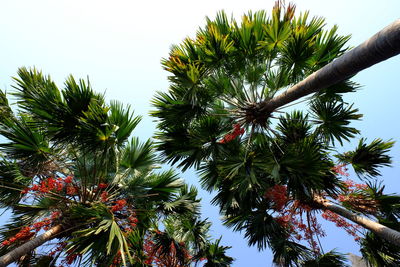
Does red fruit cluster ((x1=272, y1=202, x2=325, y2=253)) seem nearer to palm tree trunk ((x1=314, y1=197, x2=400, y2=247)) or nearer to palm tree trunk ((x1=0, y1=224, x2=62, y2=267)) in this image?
palm tree trunk ((x1=314, y1=197, x2=400, y2=247))

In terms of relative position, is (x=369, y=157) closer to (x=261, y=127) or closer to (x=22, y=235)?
(x=261, y=127)

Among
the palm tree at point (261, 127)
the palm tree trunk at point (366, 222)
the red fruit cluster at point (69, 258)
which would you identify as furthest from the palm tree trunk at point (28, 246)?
the palm tree trunk at point (366, 222)

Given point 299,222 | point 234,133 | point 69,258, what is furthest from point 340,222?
point 69,258

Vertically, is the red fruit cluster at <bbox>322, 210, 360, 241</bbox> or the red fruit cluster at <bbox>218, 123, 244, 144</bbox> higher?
the red fruit cluster at <bbox>218, 123, 244, 144</bbox>

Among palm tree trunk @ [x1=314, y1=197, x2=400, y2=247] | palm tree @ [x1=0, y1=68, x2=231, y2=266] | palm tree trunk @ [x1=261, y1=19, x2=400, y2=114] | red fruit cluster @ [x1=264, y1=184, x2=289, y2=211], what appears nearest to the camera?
palm tree trunk @ [x1=261, y1=19, x2=400, y2=114]

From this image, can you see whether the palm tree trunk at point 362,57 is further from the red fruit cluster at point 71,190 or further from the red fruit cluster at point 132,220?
the red fruit cluster at point 71,190

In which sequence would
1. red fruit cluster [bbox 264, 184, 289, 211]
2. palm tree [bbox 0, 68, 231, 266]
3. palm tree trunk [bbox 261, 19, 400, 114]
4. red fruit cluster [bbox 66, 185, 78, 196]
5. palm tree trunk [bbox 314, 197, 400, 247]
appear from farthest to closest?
Result: red fruit cluster [bbox 264, 184, 289, 211], red fruit cluster [bbox 66, 185, 78, 196], palm tree trunk [bbox 314, 197, 400, 247], palm tree [bbox 0, 68, 231, 266], palm tree trunk [bbox 261, 19, 400, 114]

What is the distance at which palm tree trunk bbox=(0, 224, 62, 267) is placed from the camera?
3.57m

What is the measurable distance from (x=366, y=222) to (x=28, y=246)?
7156mm

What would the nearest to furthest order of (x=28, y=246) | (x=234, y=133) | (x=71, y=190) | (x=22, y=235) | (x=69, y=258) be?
(x=28, y=246) → (x=69, y=258) → (x=22, y=235) → (x=71, y=190) → (x=234, y=133)

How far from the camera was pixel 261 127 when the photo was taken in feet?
19.6

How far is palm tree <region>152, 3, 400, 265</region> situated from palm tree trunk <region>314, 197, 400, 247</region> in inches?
1.1

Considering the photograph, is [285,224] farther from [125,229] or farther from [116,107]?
[116,107]

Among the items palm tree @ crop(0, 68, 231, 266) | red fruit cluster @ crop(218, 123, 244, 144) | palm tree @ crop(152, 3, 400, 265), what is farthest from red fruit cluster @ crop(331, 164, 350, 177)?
palm tree @ crop(0, 68, 231, 266)
